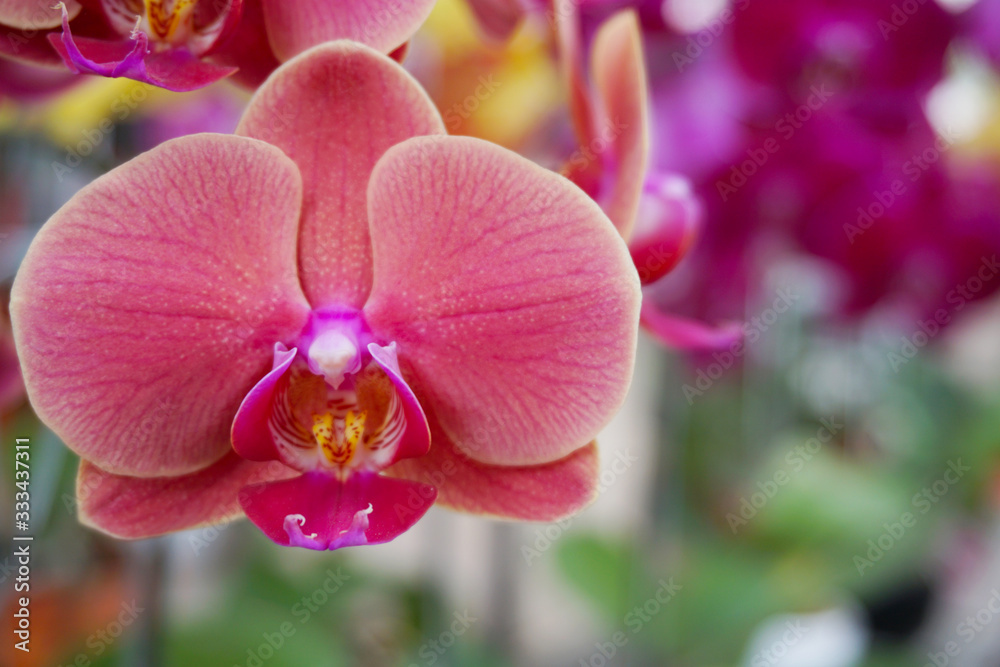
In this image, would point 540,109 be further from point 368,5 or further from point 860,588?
point 860,588

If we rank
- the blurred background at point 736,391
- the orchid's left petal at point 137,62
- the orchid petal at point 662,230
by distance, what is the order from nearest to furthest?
the orchid's left petal at point 137,62 → the orchid petal at point 662,230 → the blurred background at point 736,391

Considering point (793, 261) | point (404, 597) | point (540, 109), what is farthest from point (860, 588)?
point (540, 109)

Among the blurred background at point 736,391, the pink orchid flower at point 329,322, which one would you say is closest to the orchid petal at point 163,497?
the pink orchid flower at point 329,322

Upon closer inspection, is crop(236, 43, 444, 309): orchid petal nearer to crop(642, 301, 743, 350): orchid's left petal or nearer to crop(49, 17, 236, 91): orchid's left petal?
crop(49, 17, 236, 91): orchid's left petal

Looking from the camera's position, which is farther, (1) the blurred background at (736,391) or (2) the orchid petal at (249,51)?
(1) the blurred background at (736,391)

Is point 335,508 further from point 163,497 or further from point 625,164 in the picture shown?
point 625,164

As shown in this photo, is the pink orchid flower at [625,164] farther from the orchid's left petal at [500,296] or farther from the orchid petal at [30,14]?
the orchid petal at [30,14]

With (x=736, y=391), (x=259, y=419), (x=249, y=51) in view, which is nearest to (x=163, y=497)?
(x=259, y=419)
